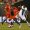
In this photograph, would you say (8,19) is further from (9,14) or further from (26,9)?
(26,9)

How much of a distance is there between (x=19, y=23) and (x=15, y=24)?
5 centimetres

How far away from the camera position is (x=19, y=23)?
174cm

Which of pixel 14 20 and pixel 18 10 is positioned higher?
pixel 18 10

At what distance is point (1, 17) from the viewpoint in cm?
175

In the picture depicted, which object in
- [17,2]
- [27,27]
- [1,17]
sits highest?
[17,2]

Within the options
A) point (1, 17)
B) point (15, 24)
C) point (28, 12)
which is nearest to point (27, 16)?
point (28, 12)

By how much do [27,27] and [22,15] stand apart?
0.46ft

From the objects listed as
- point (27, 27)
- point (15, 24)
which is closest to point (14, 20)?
point (15, 24)

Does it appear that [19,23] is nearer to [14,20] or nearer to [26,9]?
[14,20]

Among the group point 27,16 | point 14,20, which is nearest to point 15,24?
point 14,20

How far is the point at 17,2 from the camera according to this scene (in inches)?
68.2

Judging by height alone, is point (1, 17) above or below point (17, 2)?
below

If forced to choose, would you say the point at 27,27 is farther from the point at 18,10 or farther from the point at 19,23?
the point at 18,10

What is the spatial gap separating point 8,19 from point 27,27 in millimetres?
223
